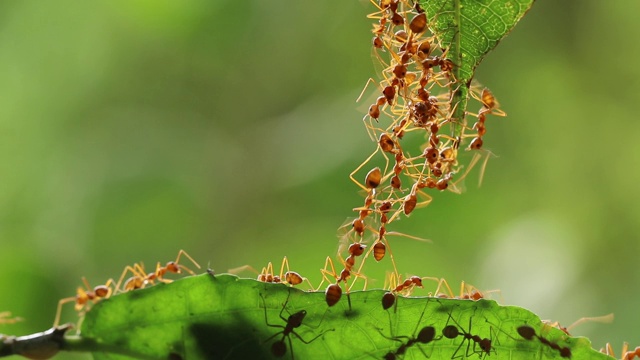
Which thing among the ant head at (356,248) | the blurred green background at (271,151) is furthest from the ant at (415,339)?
the blurred green background at (271,151)

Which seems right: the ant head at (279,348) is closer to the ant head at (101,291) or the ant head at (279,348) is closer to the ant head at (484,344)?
the ant head at (484,344)

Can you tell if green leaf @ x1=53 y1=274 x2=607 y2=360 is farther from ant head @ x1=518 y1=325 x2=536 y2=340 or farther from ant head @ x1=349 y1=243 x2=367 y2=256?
ant head @ x1=349 y1=243 x2=367 y2=256

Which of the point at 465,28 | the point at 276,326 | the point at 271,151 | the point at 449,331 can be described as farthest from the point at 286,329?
the point at 271,151

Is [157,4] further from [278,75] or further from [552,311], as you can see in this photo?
[552,311]

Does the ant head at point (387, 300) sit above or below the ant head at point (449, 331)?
above

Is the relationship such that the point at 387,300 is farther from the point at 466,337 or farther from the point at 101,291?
the point at 101,291
